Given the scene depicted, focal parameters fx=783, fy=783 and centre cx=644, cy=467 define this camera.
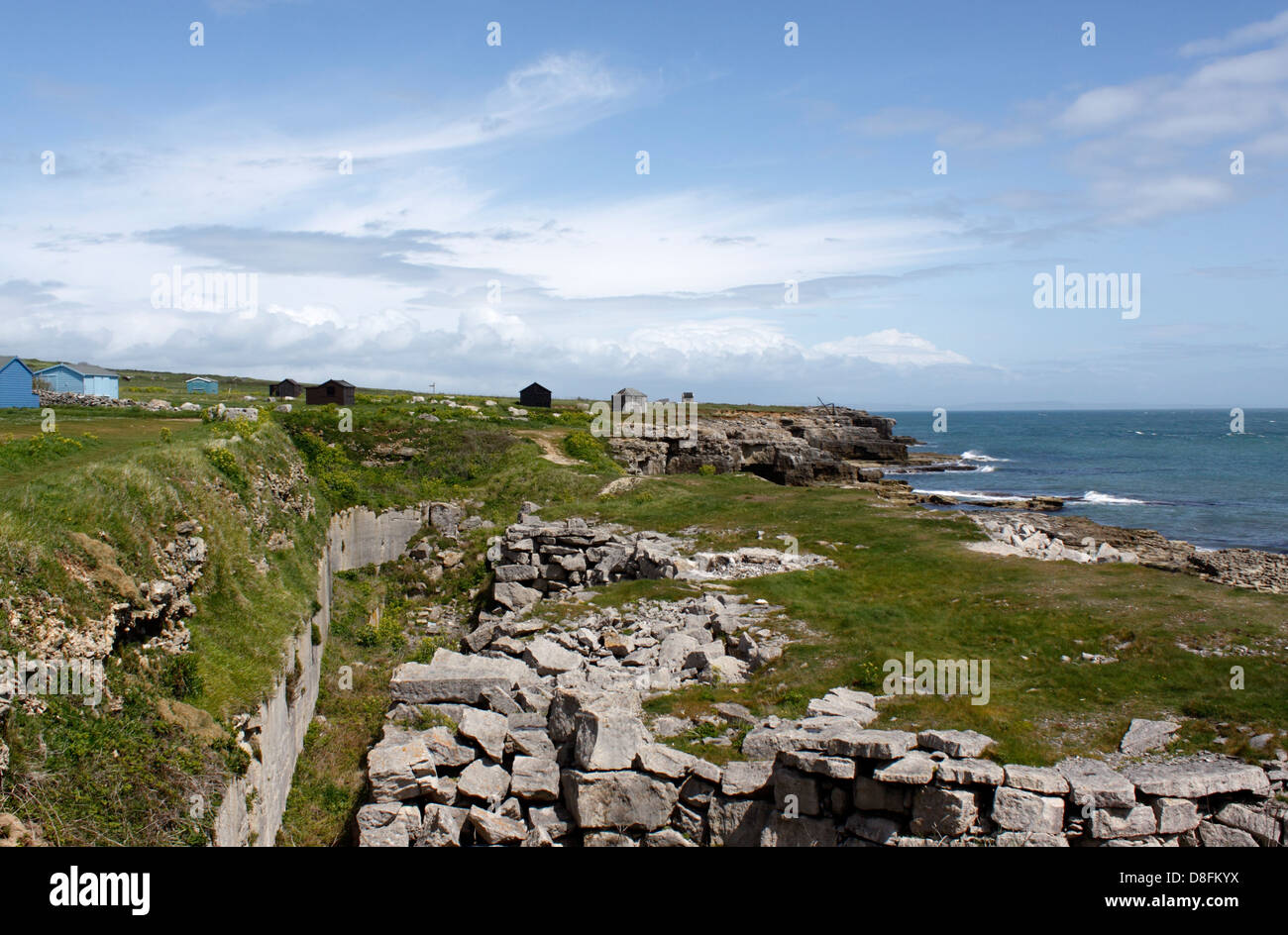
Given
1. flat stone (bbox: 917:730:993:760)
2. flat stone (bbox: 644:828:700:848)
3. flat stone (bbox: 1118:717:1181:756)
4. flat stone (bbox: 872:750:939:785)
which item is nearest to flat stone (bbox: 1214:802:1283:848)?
flat stone (bbox: 1118:717:1181:756)

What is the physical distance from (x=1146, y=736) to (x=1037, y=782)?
3921mm

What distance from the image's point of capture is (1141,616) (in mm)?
18062

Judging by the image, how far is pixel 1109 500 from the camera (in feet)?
223

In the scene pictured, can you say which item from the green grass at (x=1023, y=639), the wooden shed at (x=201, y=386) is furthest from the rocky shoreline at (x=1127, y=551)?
the wooden shed at (x=201, y=386)

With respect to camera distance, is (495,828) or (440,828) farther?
(440,828)

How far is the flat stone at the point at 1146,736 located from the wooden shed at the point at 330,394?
48.4 metres

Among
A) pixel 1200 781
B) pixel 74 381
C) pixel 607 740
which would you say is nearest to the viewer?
pixel 1200 781

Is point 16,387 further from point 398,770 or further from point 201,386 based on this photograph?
point 201,386

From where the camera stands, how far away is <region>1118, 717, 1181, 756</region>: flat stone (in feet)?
40.1

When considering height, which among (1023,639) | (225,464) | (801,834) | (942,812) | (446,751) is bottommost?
(801,834)

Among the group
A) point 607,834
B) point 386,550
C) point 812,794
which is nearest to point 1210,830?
point 812,794

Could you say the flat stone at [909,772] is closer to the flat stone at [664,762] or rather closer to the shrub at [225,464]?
the flat stone at [664,762]

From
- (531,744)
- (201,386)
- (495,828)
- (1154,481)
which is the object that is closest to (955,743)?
(495,828)

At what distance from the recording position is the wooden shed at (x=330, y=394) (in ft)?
170
